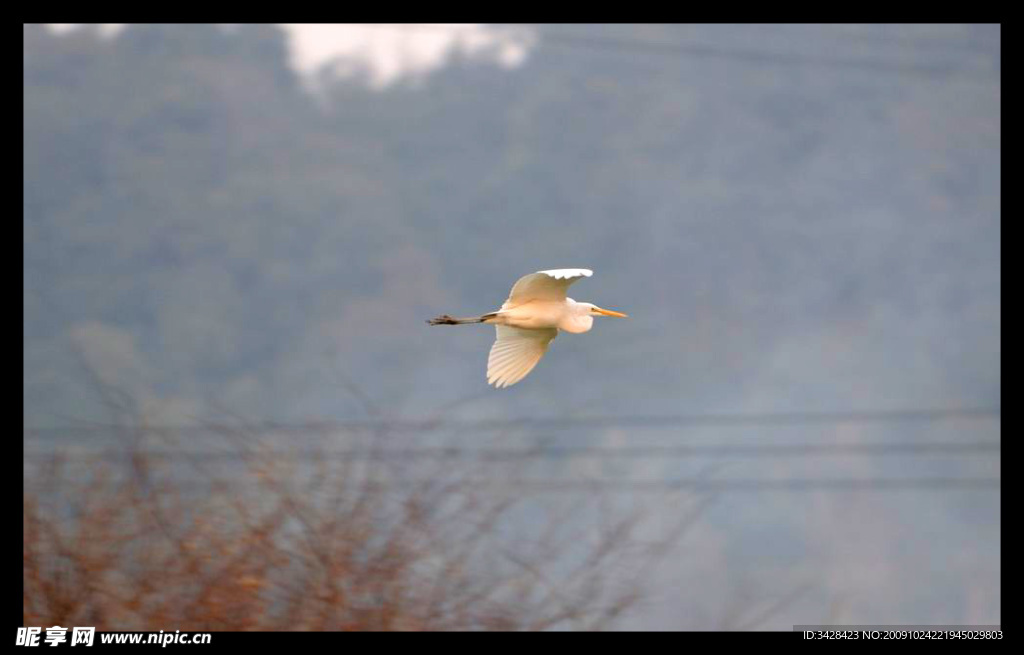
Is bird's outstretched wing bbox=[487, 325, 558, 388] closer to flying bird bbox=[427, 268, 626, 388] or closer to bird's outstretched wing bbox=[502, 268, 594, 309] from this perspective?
flying bird bbox=[427, 268, 626, 388]

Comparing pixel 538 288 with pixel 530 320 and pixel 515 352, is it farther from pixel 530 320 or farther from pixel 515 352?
pixel 515 352

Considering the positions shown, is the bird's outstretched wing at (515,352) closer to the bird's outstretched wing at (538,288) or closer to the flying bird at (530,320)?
the flying bird at (530,320)

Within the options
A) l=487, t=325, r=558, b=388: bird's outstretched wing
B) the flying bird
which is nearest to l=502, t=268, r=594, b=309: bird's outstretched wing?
the flying bird

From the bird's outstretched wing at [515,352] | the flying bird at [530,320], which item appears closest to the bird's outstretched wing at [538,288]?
the flying bird at [530,320]

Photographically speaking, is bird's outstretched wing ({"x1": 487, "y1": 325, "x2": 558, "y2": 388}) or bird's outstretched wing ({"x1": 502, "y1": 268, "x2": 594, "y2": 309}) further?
A: bird's outstretched wing ({"x1": 487, "y1": 325, "x2": 558, "y2": 388})

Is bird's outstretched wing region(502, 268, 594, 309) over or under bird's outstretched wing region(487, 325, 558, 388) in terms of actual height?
over

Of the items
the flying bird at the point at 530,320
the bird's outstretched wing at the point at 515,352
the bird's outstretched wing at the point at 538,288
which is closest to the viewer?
the bird's outstretched wing at the point at 538,288

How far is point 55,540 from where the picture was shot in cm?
675

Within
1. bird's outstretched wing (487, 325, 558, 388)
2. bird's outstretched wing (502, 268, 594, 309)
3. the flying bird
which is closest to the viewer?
bird's outstretched wing (502, 268, 594, 309)

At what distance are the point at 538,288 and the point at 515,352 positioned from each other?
2.48 ft

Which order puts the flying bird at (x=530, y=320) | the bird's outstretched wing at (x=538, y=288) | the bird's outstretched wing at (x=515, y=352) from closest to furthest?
the bird's outstretched wing at (x=538, y=288) → the flying bird at (x=530, y=320) → the bird's outstretched wing at (x=515, y=352)

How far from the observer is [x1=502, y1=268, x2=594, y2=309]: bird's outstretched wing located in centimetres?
709

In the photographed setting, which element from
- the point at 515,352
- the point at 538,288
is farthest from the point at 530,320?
the point at 515,352

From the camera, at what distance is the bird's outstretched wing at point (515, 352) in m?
7.90
